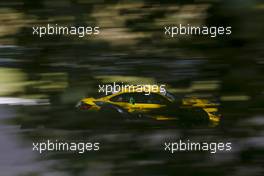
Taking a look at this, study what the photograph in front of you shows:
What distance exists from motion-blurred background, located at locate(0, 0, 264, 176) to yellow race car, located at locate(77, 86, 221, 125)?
3cm

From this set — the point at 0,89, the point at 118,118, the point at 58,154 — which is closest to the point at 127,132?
the point at 118,118

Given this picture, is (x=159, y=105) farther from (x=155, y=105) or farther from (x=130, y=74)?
(x=130, y=74)

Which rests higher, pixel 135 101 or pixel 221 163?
pixel 135 101

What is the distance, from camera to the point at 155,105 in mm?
2682

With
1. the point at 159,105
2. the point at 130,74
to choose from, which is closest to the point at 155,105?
the point at 159,105

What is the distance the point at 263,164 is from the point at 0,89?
3.00ft

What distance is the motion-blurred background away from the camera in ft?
8.55

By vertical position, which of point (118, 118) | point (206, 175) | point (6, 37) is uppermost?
point (6, 37)

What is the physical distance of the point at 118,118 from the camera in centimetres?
270

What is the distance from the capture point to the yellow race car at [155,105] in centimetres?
266

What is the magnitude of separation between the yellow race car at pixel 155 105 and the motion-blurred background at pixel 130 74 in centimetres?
3

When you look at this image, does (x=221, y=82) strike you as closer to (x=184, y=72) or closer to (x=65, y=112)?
(x=184, y=72)

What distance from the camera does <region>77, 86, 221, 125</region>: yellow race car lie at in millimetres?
2656

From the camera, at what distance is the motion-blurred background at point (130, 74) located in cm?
261
